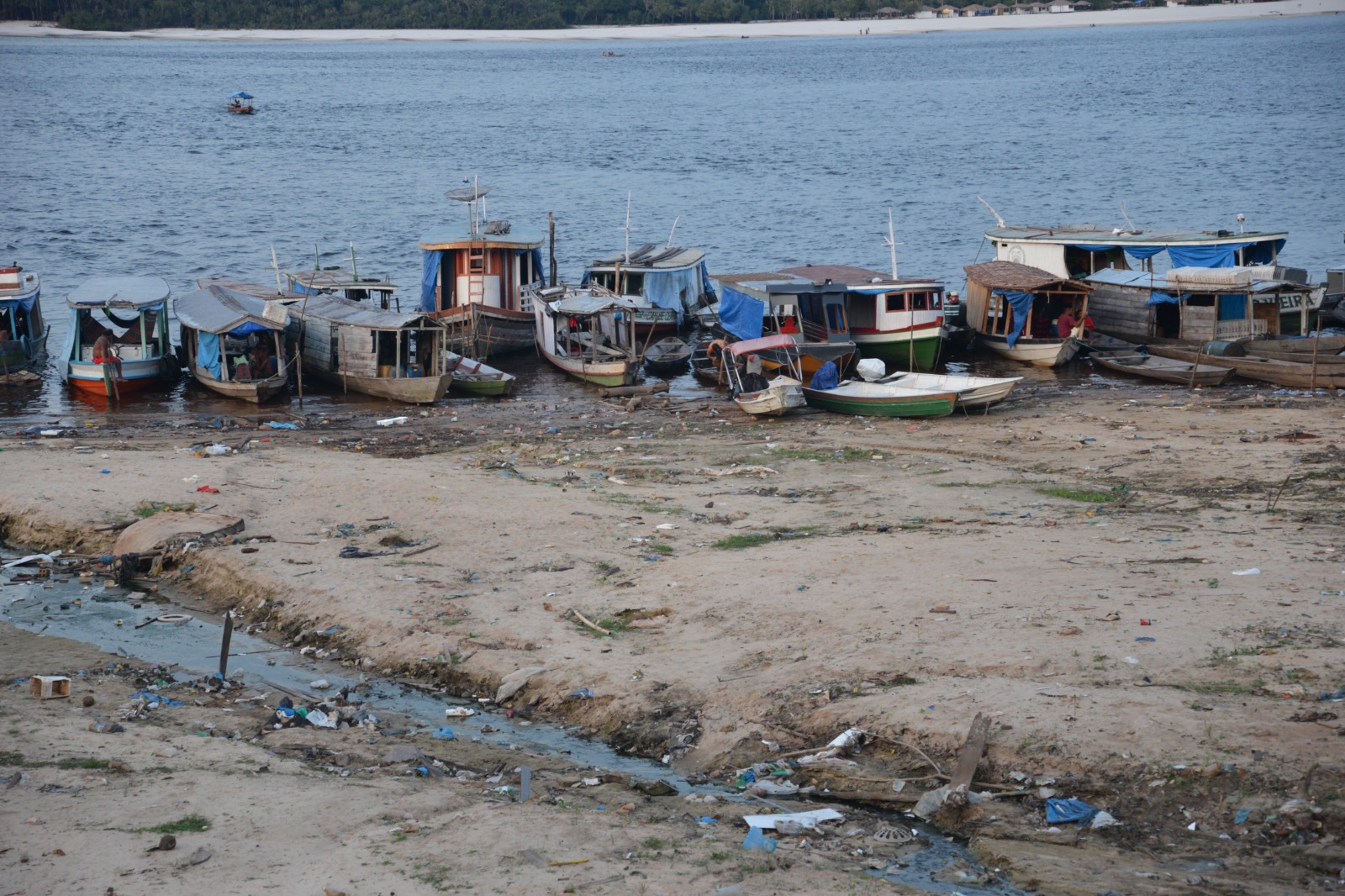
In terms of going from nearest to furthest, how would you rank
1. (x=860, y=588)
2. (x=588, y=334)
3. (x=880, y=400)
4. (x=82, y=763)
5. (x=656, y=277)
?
(x=82, y=763), (x=860, y=588), (x=880, y=400), (x=588, y=334), (x=656, y=277)

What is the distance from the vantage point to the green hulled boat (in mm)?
20938

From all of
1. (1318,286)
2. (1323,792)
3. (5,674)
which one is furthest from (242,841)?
(1318,286)

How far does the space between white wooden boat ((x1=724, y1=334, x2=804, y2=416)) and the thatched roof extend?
6.34 meters

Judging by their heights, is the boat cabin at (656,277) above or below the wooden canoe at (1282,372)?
above

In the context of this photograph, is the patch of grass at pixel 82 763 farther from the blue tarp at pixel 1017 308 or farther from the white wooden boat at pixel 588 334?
the blue tarp at pixel 1017 308

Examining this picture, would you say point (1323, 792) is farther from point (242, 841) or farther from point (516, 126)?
point (516, 126)

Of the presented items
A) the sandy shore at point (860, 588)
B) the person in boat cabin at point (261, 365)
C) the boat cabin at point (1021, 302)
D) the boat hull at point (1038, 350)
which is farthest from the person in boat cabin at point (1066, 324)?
the person in boat cabin at point (261, 365)

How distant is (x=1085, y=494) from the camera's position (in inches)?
607

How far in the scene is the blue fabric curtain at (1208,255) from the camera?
91.5ft

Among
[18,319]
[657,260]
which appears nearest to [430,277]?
[657,260]

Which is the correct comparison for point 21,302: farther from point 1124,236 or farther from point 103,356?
point 1124,236

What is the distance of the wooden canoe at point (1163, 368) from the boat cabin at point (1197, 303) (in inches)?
49.9

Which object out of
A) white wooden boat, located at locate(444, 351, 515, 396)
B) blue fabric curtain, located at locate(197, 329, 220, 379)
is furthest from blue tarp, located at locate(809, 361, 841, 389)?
blue fabric curtain, located at locate(197, 329, 220, 379)

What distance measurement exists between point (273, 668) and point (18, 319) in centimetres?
1871
